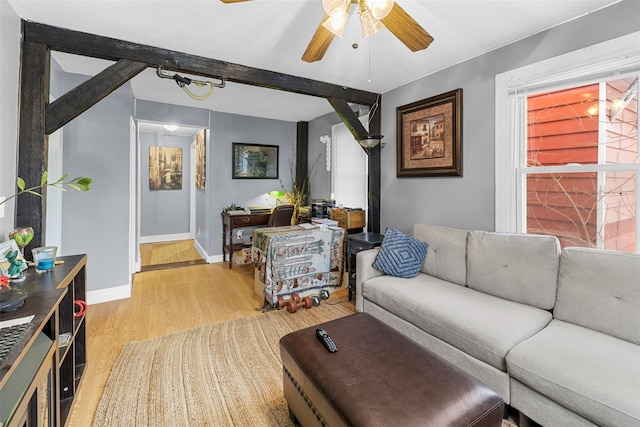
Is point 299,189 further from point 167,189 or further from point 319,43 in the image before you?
point 319,43

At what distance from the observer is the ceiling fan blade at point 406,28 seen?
1.57 meters

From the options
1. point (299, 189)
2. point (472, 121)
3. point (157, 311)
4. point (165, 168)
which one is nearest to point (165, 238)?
point (165, 168)

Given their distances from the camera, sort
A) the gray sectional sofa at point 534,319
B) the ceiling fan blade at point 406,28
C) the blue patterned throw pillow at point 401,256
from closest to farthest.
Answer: the gray sectional sofa at point 534,319 → the ceiling fan blade at point 406,28 → the blue patterned throw pillow at point 401,256

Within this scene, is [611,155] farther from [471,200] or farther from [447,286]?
[447,286]

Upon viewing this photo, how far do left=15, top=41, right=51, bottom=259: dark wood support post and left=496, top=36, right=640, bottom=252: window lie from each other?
3510 millimetres

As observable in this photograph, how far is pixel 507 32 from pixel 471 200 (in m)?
1.34

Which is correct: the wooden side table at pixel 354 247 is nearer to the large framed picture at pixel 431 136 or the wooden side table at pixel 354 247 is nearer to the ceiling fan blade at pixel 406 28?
the large framed picture at pixel 431 136

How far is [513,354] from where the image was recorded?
151 cm

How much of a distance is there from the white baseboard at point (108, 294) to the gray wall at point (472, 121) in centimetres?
315

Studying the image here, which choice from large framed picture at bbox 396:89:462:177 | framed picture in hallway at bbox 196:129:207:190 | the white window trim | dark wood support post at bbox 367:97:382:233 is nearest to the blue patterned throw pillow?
the white window trim

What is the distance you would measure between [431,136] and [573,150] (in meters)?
1.17

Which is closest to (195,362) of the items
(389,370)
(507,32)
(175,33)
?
(389,370)

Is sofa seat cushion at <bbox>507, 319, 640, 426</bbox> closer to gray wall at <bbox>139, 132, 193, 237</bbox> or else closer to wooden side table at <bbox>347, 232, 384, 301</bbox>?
wooden side table at <bbox>347, 232, 384, 301</bbox>

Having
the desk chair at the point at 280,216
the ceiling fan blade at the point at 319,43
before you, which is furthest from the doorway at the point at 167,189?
the ceiling fan blade at the point at 319,43
